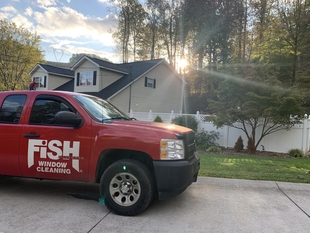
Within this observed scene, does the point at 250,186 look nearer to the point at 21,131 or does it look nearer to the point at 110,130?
the point at 110,130

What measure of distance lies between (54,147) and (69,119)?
59 centimetres

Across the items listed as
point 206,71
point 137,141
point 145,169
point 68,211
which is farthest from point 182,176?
point 206,71

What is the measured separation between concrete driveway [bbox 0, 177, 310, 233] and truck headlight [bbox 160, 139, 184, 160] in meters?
0.91

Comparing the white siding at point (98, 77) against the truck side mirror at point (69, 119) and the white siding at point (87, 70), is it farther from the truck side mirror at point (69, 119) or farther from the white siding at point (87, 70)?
the truck side mirror at point (69, 119)

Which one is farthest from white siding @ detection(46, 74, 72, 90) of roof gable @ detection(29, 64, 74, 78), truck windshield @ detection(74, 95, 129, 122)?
truck windshield @ detection(74, 95, 129, 122)

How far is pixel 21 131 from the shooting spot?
458 centimetres

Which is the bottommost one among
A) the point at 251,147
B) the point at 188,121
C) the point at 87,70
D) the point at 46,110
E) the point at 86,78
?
the point at 251,147

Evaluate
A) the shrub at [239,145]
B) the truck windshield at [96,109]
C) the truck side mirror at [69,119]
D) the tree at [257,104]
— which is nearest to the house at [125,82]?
the tree at [257,104]

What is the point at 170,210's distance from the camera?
4.27 m

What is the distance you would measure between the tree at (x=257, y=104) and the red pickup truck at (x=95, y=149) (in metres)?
7.18

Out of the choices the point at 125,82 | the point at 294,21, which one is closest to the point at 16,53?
the point at 125,82

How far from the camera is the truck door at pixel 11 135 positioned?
4578 millimetres

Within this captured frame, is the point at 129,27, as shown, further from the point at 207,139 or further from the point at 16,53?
the point at 207,139

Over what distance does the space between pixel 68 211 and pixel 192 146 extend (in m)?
2.25
